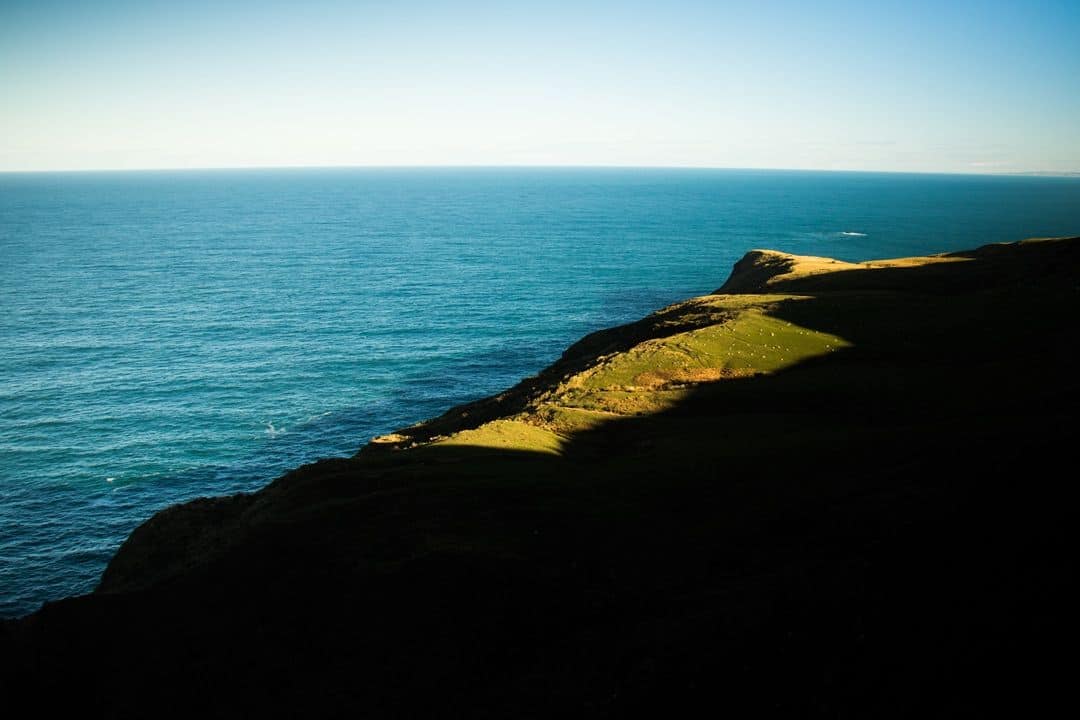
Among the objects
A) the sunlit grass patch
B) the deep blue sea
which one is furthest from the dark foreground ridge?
the deep blue sea

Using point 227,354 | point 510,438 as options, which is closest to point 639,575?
point 510,438

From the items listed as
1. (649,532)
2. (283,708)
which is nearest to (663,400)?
(649,532)

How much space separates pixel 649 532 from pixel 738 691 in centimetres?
1138

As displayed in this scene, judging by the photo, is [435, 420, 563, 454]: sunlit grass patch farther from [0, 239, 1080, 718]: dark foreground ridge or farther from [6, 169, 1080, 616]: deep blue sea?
[6, 169, 1080, 616]: deep blue sea

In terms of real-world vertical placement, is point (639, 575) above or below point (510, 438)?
above

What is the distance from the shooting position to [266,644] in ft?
80.8

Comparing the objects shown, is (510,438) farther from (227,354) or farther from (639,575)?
(227,354)

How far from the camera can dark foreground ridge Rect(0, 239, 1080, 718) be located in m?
17.8

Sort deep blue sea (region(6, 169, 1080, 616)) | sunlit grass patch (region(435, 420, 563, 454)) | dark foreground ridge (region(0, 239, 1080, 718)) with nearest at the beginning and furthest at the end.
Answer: dark foreground ridge (region(0, 239, 1080, 718)) < sunlit grass patch (region(435, 420, 563, 454)) < deep blue sea (region(6, 169, 1080, 616))

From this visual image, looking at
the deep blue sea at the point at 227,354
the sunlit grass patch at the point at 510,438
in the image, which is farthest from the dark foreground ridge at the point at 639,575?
the deep blue sea at the point at 227,354

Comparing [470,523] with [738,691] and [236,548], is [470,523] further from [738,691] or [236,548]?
[738,691]

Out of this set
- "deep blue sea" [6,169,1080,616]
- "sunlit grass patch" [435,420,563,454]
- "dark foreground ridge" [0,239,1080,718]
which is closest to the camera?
"dark foreground ridge" [0,239,1080,718]

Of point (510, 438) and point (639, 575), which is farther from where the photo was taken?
point (510, 438)

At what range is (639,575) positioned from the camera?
25.5m
